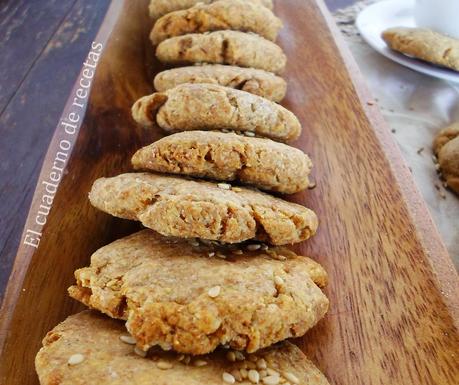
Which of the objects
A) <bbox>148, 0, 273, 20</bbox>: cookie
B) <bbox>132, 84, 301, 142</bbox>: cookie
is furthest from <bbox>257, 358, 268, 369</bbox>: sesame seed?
<bbox>148, 0, 273, 20</bbox>: cookie

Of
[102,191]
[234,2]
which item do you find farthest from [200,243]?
[234,2]

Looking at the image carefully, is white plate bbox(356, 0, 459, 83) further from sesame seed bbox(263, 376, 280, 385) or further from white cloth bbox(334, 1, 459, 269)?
sesame seed bbox(263, 376, 280, 385)

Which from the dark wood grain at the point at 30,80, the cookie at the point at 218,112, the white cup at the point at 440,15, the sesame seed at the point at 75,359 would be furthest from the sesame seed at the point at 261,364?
the white cup at the point at 440,15

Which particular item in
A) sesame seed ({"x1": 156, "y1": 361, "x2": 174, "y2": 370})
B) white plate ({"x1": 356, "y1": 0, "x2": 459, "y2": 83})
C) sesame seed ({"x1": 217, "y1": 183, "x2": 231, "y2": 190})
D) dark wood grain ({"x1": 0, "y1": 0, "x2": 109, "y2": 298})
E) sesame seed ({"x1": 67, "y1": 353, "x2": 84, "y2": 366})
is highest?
sesame seed ({"x1": 217, "y1": 183, "x2": 231, "y2": 190})

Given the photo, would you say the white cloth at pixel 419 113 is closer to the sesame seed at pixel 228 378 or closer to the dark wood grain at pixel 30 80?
the dark wood grain at pixel 30 80

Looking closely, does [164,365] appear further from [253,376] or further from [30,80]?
[30,80]

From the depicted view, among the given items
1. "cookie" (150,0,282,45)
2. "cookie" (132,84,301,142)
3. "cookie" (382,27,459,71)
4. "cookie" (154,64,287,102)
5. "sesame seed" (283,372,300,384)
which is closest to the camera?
"sesame seed" (283,372,300,384)
